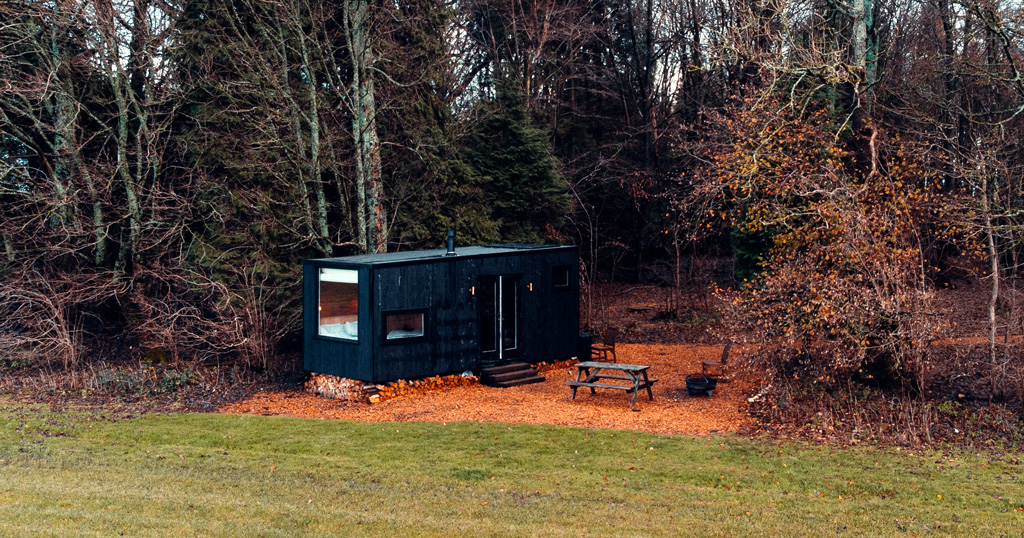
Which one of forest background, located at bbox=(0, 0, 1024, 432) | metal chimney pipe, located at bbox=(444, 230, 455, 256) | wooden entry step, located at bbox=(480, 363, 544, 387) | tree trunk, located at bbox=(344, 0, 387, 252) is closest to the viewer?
wooden entry step, located at bbox=(480, 363, 544, 387)

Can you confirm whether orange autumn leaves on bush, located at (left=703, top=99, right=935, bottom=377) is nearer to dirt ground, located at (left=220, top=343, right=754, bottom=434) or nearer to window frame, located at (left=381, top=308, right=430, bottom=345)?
dirt ground, located at (left=220, top=343, right=754, bottom=434)

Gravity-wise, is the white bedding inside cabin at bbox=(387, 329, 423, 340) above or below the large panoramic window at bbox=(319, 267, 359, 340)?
Result: below

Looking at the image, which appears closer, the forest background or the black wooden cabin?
the black wooden cabin

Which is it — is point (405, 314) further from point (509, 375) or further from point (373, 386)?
point (509, 375)

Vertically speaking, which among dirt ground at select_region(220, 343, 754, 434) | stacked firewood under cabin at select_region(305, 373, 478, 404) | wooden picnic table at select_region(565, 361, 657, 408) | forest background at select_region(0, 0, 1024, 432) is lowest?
dirt ground at select_region(220, 343, 754, 434)

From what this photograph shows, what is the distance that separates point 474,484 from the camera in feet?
29.1

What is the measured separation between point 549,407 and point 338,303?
14.2 feet

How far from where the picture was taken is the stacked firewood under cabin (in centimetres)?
1409

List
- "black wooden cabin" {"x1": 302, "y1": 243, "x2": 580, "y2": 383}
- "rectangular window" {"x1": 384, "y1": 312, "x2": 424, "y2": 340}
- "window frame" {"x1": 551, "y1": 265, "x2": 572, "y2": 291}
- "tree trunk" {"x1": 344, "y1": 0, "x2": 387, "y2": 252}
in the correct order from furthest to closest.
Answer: "tree trunk" {"x1": 344, "y1": 0, "x2": 387, "y2": 252} → "window frame" {"x1": 551, "y1": 265, "x2": 572, "y2": 291} → "rectangular window" {"x1": 384, "y1": 312, "x2": 424, "y2": 340} → "black wooden cabin" {"x1": 302, "y1": 243, "x2": 580, "y2": 383}

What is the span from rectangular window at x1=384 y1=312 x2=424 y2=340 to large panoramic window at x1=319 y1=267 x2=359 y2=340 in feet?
1.88

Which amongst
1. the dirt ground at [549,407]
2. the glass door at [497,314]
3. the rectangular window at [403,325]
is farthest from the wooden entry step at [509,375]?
the rectangular window at [403,325]

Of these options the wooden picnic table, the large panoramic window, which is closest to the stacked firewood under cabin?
the large panoramic window

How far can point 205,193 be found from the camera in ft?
59.6

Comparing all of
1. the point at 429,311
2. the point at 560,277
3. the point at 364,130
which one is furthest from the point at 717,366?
the point at 364,130
